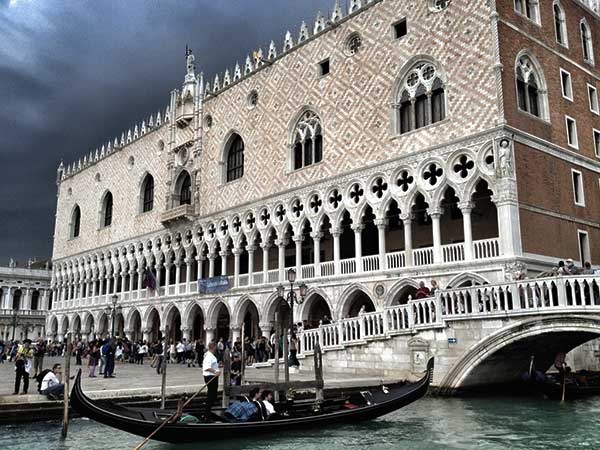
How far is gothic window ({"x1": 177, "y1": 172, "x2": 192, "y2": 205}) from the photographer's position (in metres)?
24.7

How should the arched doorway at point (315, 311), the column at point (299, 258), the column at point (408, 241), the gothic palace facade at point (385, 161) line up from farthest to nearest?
the column at point (299, 258) < the arched doorway at point (315, 311) < the column at point (408, 241) < the gothic palace facade at point (385, 161)

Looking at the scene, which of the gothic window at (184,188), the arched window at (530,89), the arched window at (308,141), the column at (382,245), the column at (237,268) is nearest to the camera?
the arched window at (530,89)

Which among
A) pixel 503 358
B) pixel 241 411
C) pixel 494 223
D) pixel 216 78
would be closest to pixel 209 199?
pixel 216 78

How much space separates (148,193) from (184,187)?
10.7 feet

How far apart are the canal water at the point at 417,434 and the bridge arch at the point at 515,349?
3.65ft

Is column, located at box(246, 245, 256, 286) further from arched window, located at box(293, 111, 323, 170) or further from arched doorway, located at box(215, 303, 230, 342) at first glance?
arched window, located at box(293, 111, 323, 170)

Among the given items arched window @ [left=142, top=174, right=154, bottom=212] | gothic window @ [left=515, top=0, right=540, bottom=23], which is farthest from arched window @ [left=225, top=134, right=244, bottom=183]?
gothic window @ [left=515, top=0, right=540, bottom=23]

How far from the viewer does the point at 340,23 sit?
1784 cm

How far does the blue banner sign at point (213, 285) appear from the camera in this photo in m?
20.7

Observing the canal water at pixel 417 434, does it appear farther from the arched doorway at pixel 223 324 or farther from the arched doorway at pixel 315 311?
the arched doorway at pixel 223 324

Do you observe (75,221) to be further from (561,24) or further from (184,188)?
(561,24)

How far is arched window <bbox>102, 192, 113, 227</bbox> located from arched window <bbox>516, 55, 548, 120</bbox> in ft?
74.0

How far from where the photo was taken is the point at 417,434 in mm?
7555

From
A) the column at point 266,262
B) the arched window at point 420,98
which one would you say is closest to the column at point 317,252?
the column at point 266,262
